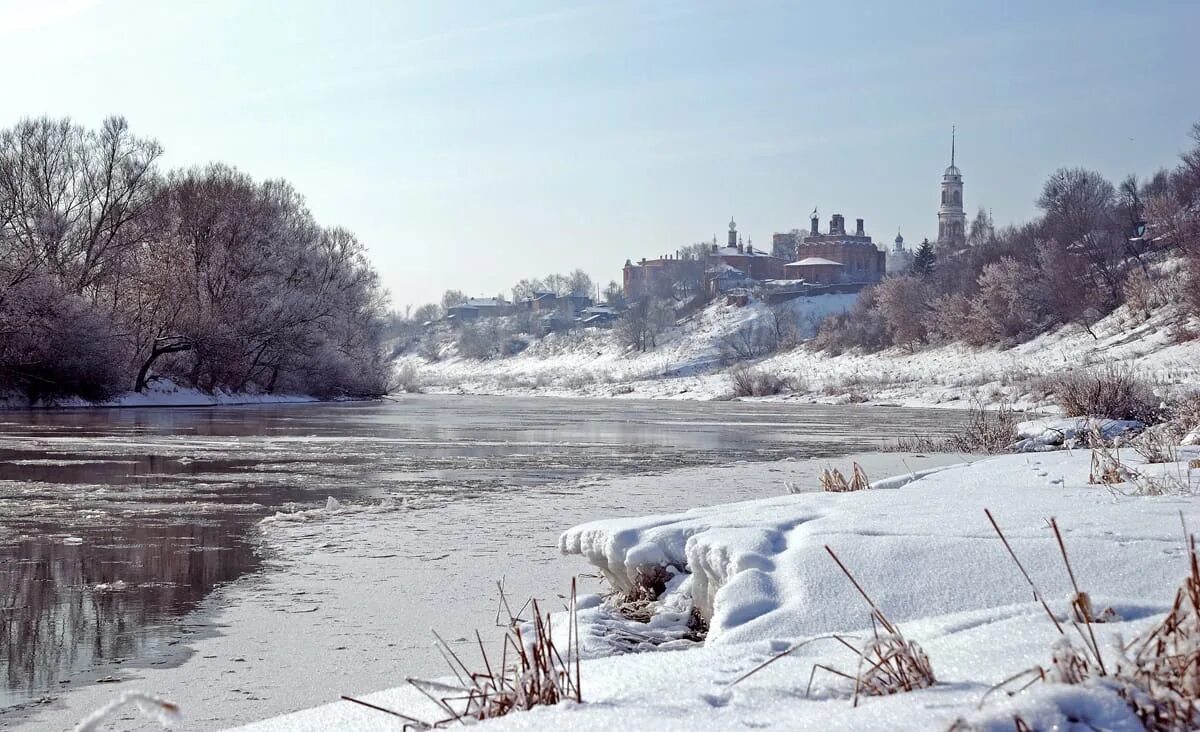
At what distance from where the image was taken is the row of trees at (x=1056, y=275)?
203 feet

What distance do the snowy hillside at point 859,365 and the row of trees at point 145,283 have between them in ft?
80.3

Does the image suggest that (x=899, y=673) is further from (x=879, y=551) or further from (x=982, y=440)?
(x=982, y=440)

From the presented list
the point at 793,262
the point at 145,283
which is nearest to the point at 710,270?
the point at 793,262

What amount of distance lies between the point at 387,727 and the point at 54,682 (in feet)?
7.36

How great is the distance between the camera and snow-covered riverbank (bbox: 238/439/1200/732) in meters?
2.39

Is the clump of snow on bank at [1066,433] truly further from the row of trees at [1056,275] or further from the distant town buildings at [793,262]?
the distant town buildings at [793,262]

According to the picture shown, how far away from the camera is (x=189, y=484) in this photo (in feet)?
41.3

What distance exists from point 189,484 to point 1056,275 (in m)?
63.2

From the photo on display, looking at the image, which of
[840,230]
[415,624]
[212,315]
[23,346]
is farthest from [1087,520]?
[840,230]

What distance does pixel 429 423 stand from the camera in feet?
98.1

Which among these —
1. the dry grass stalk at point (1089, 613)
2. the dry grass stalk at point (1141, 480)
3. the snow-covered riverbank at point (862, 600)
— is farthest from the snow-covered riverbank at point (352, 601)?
the dry grass stalk at point (1141, 480)

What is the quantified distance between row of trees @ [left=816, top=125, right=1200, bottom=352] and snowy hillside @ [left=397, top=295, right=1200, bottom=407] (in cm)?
201

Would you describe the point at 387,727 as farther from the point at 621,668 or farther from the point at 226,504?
the point at 226,504

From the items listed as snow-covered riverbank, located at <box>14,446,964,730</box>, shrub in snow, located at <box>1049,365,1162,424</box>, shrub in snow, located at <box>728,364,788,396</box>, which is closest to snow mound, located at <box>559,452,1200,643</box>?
snow-covered riverbank, located at <box>14,446,964,730</box>
